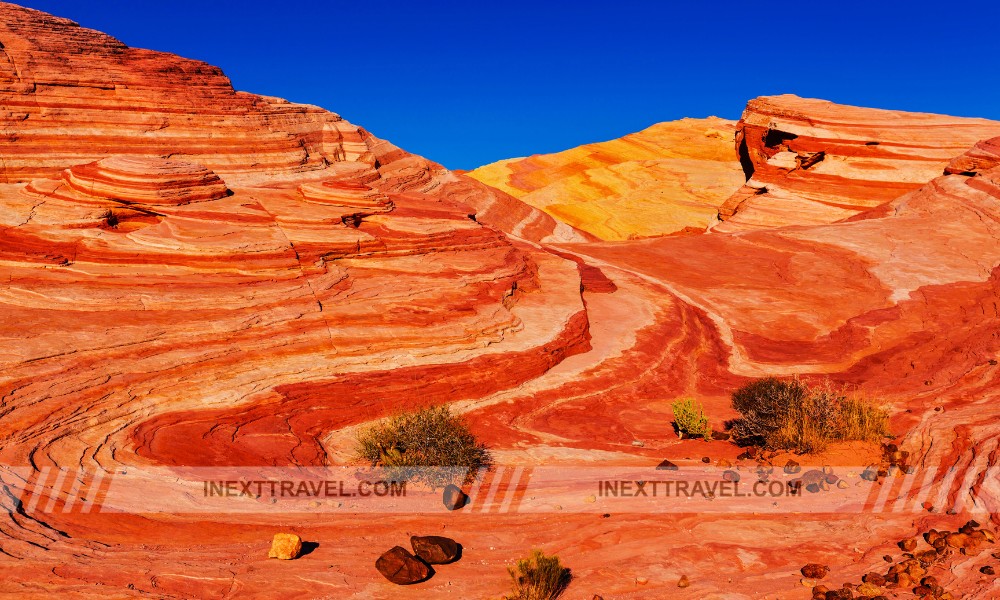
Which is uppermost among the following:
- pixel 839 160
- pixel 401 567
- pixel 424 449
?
pixel 839 160

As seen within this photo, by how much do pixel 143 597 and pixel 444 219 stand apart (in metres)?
16.3

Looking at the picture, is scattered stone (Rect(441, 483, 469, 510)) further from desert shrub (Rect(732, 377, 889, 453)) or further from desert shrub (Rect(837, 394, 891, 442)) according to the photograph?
desert shrub (Rect(837, 394, 891, 442))

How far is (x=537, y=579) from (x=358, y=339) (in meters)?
8.54

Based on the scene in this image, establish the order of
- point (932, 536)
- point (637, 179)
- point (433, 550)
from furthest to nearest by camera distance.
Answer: point (637, 179) → point (932, 536) → point (433, 550)

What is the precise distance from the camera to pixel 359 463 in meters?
13.2

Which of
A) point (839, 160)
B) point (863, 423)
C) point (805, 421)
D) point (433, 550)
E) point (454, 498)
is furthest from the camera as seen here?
point (839, 160)

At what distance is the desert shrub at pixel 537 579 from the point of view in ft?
27.1

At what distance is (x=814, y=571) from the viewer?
29.1 feet

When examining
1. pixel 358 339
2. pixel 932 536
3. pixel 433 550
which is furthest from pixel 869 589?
pixel 358 339

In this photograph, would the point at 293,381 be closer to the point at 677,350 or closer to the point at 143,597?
the point at 143,597

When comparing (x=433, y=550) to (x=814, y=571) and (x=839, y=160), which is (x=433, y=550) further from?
(x=839, y=160)

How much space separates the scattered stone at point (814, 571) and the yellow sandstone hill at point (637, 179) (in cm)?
3711

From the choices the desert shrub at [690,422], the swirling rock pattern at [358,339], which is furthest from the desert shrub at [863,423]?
the desert shrub at [690,422]

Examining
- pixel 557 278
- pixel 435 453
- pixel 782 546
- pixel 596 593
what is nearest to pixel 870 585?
pixel 782 546
